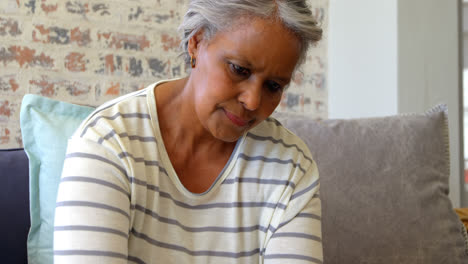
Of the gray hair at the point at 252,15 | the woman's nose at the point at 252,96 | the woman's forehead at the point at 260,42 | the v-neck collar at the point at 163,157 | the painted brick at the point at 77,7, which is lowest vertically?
the v-neck collar at the point at 163,157

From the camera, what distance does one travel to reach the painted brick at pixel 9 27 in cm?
209

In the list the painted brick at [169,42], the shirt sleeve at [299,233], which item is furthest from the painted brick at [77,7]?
the shirt sleeve at [299,233]

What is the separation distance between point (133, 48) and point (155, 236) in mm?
1413

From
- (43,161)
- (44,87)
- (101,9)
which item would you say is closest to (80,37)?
(101,9)

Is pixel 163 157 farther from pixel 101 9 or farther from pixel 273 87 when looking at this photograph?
pixel 101 9

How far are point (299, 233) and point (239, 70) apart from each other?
38 centimetres

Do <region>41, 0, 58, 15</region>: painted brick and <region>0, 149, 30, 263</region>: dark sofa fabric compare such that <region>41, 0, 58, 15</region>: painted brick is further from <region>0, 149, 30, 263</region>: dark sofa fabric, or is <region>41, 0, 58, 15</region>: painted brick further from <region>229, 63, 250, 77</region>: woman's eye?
<region>229, 63, 250, 77</region>: woman's eye

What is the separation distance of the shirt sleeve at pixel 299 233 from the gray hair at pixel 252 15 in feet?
1.03

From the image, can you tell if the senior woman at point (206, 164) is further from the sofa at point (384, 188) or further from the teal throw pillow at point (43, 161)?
the sofa at point (384, 188)

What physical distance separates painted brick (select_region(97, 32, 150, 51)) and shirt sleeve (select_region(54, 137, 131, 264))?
4.54ft

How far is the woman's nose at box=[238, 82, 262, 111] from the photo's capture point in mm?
961

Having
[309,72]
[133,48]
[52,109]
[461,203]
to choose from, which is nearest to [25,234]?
[52,109]

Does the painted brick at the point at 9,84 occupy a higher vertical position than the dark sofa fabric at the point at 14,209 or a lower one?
higher

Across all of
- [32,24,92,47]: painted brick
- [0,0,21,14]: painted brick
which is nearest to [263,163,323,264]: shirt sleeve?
[32,24,92,47]: painted brick
